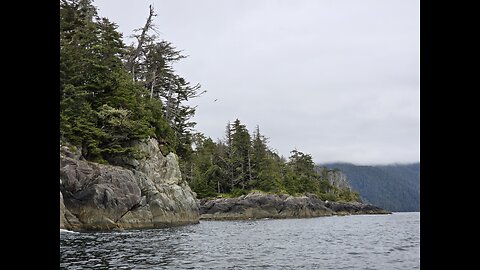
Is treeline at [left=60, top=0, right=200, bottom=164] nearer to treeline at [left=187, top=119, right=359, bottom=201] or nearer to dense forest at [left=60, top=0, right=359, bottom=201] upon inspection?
dense forest at [left=60, top=0, right=359, bottom=201]

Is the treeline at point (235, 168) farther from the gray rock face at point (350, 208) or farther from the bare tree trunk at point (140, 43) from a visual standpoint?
the bare tree trunk at point (140, 43)

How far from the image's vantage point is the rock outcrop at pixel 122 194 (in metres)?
33.1

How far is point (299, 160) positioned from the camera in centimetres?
12538

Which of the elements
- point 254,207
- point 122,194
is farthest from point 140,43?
point 254,207

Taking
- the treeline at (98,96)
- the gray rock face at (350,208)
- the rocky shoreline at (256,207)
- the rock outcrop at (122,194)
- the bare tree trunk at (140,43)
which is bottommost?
the gray rock face at (350,208)

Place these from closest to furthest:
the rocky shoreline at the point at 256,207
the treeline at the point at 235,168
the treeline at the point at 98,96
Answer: the treeline at the point at 98,96
the rocky shoreline at the point at 256,207
the treeline at the point at 235,168

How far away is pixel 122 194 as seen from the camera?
36.9m

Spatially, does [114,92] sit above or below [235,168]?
above

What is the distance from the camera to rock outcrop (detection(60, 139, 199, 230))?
3312cm

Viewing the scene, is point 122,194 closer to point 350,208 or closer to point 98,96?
point 98,96

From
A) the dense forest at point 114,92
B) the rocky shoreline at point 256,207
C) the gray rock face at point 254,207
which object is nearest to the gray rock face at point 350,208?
the rocky shoreline at point 256,207

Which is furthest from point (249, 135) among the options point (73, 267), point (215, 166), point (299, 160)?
point (73, 267)
